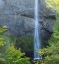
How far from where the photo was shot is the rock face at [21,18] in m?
29.4

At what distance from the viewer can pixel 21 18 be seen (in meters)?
29.5

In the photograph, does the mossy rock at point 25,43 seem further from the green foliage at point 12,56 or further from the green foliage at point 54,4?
the green foliage at point 54,4

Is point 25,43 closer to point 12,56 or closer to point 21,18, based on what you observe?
point 21,18

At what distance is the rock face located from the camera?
29359mm

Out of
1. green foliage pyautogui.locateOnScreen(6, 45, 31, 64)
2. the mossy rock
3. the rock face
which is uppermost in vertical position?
the rock face

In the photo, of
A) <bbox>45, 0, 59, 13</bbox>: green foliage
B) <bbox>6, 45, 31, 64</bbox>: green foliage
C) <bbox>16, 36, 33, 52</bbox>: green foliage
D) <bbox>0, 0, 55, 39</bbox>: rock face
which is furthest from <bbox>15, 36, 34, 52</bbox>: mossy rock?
<bbox>45, 0, 59, 13</bbox>: green foliage

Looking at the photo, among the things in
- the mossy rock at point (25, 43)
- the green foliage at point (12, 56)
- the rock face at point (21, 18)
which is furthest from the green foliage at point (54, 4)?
the rock face at point (21, 18)

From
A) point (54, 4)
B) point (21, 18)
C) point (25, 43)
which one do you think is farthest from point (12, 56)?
point (21, 18)

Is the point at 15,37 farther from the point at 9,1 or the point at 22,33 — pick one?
the point at 9,1

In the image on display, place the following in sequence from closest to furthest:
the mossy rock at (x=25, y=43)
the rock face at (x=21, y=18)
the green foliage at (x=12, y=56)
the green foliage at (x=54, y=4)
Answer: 1. the green foliage at (x=54, y=4)
2. the green foliage at (x=12, y=56)
3. the mossy rock at (x=25, y=43)
4. the rock face at (x=21, y=18)

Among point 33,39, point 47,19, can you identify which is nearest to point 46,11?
point 47,19

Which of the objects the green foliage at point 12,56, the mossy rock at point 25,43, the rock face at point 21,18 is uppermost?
the rock face at point 21,18

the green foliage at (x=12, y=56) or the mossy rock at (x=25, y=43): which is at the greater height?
the mossy rock at (x=25, y=43)

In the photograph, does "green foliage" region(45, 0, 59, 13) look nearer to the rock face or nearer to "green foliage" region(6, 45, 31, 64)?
"green foliage" region(6, 45, 31, 64)
